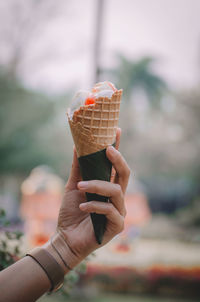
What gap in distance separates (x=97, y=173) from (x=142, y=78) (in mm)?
19519

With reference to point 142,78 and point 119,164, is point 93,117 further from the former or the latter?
point 142,78

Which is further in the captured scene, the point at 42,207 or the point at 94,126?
the point at 42,207

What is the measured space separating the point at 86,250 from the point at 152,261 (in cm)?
613

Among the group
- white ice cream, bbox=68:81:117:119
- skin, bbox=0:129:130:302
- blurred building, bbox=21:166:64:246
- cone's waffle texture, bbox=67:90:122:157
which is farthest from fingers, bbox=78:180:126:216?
blurred building, bbox=21:166:64:246

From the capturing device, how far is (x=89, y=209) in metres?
1.25

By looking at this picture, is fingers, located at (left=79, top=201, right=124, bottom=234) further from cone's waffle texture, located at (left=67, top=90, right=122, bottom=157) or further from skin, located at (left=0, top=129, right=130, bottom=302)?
cone's waffle texture, located at (left=67, top=90, right=122, bottom=157)

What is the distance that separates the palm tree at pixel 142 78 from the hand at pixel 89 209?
16.6 meters

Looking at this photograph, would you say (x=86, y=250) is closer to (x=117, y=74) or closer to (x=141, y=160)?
(x=141, y=160)

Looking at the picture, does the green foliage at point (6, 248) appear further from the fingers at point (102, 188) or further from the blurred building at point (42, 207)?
the blurred building at point (42, 207)

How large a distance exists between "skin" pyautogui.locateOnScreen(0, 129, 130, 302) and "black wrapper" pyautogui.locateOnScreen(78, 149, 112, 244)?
28 millimetres

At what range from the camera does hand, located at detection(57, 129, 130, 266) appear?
4.11 feet

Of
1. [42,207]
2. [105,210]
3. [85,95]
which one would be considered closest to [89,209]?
[105,210]

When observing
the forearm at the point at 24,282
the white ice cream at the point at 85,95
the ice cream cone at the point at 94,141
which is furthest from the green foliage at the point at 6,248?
the white ice cream at the point at 85,95

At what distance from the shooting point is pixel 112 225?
4.42ft
